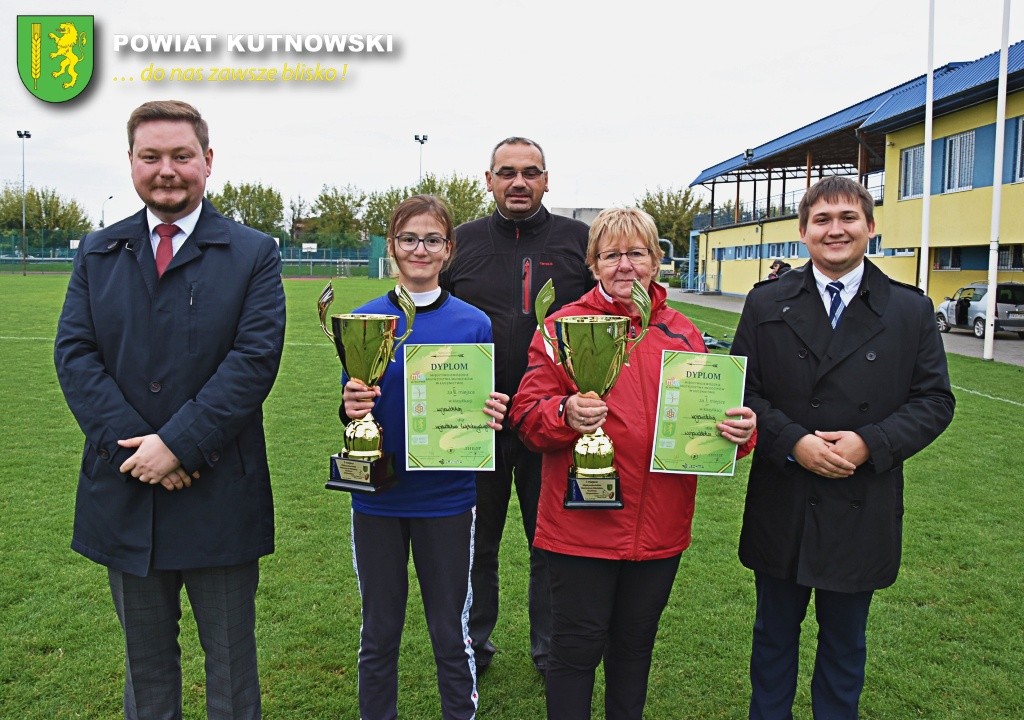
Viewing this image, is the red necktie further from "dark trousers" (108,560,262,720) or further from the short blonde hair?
the short blonde hair

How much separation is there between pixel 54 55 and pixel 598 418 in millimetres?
14556

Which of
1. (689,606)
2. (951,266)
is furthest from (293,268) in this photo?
(689,606)

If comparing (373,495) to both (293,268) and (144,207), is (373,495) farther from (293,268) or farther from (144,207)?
(293,268)

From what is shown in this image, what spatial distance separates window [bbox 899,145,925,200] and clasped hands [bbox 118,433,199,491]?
24.3 metres

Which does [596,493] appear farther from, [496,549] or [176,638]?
[176,638]

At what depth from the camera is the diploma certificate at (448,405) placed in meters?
2.72

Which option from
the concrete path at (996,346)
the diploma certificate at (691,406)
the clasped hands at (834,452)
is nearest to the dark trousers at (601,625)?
the diploma certificate at (691,406)

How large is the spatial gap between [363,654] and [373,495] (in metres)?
0.57

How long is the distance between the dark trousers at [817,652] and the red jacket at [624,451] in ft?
1.56

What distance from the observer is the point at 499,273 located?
3457 millimetres

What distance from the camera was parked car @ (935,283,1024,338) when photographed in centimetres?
1847

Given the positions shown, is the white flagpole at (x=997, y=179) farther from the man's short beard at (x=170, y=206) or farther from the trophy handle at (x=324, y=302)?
the man's short beard at (x=170, y=206)

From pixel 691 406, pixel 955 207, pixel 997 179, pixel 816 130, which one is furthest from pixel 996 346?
pixel 691 406

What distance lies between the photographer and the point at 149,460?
2.32 meters
